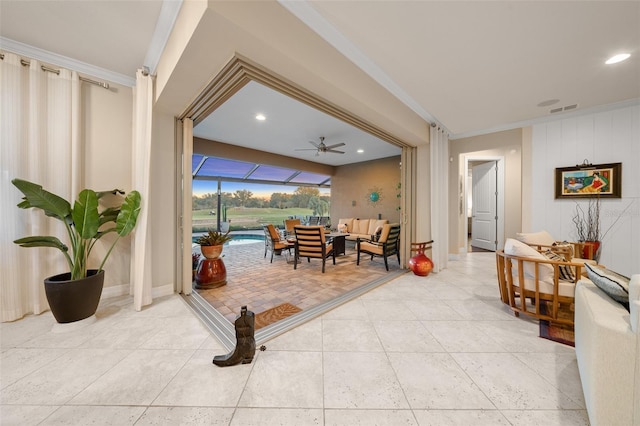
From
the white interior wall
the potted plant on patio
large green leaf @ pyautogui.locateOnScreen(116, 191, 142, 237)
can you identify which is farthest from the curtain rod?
the white interior wall

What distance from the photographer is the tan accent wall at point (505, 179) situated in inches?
189

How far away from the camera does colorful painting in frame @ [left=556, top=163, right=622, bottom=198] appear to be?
3531 mm

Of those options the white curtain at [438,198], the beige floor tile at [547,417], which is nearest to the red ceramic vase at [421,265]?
the white curtain at [438,198]

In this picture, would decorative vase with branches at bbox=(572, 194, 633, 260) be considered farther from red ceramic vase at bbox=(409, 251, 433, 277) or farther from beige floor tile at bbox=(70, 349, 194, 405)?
beige floor tile at bbox=(70, 349, 194, 405)

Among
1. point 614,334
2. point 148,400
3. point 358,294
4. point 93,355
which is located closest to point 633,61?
point 614,334

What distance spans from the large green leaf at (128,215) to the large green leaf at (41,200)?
1.29ft

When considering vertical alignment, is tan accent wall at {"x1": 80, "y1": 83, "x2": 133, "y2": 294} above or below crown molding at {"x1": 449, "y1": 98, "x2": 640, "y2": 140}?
below

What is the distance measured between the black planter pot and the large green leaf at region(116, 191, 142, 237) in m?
0.50

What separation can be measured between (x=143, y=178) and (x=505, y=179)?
7.32 metres

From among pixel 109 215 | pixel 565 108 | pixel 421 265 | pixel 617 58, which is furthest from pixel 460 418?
pixel 565 108

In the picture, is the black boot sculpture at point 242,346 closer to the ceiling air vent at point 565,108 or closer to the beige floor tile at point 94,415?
the beige floor tile at point 94,415

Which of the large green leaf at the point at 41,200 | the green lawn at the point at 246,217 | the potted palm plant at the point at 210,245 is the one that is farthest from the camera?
the green lawn at the point at 246,217

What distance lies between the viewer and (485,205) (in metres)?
6.03

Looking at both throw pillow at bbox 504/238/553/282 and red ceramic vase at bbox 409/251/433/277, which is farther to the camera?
red ceramic vase at bbox 409/251/433/277
